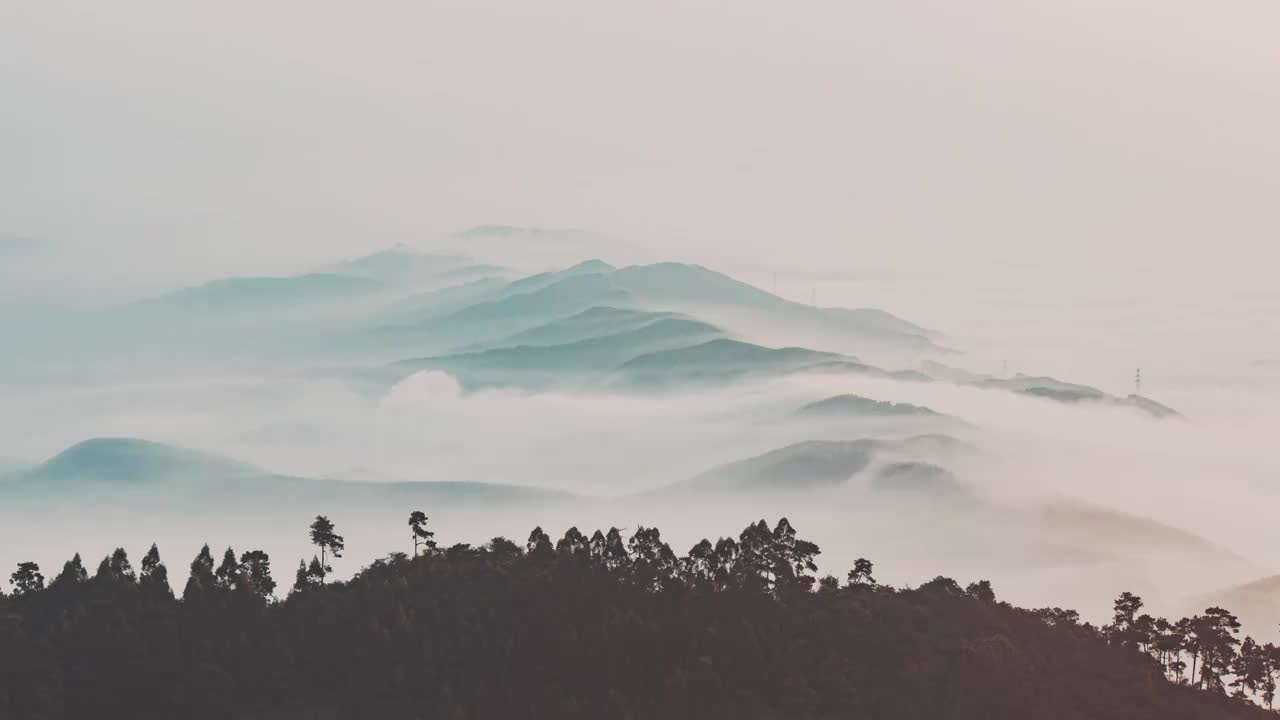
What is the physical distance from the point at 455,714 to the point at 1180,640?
79.2 m

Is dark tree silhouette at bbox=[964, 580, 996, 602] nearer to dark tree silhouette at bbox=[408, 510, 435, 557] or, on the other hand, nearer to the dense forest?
the dense forest

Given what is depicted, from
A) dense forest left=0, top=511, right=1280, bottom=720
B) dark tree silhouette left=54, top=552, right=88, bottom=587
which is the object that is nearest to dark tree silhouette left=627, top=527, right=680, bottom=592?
dense forest left=0, top=511, right=1280, bottom=720

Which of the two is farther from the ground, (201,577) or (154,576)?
(201,577)

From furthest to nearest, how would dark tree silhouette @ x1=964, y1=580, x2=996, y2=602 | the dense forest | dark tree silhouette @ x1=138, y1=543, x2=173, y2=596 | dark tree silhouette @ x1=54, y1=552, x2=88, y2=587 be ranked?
dark tree silhouette @ x1=964, y1=580, x2=996, y2=602 < dark tree silhouette @ x1=54, y1=552, x2=88, y2=587 < dark tree silhouette @ x1=138, y1=543, x2=173, y2=596 < the dense forest

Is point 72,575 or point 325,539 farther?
point 325,539

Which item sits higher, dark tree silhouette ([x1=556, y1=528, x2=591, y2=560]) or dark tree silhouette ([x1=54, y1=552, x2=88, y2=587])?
dark tree silhouette ([x1=556, y1=528, x2=591, y2=560])

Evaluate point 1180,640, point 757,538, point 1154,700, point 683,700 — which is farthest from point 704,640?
point 1180,640

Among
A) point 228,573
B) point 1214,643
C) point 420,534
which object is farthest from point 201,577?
point 1214,643

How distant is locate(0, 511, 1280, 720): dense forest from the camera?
126625 millimetres

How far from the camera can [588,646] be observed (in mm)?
131375

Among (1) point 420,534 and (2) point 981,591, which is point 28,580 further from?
(2) point 981,591

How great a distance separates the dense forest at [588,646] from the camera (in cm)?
12662

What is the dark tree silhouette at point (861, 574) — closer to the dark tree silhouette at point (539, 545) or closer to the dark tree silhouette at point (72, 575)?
the dark tree silhouette at point (539, 545)

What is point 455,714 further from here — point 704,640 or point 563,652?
point 704,640
